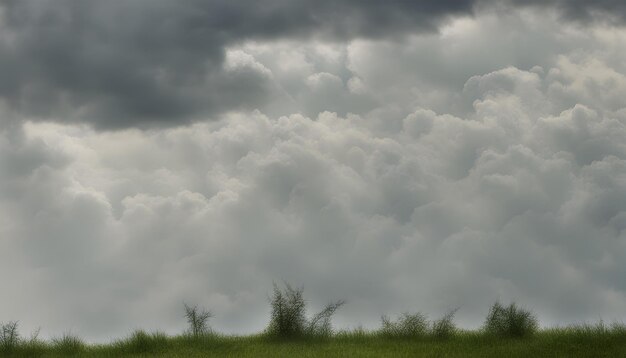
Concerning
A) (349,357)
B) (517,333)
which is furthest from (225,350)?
(517,333)

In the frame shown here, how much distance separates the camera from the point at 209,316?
2809 centimetres

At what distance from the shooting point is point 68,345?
27984 mm

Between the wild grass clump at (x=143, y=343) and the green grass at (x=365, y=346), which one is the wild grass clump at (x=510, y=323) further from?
the wild grass clump at (x=143, y=343)

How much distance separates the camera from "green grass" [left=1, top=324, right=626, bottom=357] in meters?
25.1

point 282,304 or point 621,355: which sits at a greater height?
point 282,304

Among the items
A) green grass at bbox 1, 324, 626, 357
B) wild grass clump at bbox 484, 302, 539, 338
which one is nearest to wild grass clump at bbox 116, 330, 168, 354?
green grass at bbox 1, 324, 626, 357

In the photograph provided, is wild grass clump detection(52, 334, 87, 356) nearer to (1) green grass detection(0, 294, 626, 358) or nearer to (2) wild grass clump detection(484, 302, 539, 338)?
A: (1) green grass detection(0, 294, 626, 358)

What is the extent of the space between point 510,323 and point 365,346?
5391 millimetres

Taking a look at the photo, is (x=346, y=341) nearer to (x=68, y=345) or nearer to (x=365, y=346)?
(x=365, y=346)

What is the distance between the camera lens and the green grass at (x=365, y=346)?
82.4 feet

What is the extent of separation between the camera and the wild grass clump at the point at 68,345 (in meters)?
27.6

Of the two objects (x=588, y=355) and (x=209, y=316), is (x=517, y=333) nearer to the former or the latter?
(x=588, y=355)

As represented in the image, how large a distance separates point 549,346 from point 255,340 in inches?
403

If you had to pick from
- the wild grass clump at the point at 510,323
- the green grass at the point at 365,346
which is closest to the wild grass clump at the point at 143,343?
the green grass at the point at 365,346
